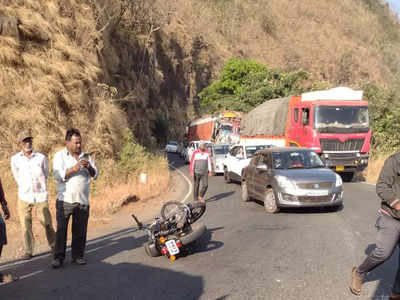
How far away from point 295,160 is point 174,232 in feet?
17.5

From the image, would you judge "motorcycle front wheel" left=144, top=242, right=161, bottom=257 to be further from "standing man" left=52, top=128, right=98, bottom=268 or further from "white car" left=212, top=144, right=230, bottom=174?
"white car" left=212, top=144, right=230, bottom=174

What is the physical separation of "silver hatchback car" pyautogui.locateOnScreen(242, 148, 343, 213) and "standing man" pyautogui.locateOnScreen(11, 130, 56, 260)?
5.37 meters

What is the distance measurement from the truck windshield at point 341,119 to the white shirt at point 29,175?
489 inches

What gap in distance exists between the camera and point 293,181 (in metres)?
9.84

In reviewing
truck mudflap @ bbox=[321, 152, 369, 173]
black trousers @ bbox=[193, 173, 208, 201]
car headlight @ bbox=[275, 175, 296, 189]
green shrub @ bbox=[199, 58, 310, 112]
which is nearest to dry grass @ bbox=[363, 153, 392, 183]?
truck mudflap @ bbox=[321, 152, 369, 173]

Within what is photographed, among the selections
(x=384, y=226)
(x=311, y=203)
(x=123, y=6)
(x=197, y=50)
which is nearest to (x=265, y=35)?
(x=197, y=50)

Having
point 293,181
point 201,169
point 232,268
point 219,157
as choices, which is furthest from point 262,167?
point 219,157

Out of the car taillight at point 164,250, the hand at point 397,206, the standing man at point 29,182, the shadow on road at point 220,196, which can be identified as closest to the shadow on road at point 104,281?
the car taillight at point 164,250

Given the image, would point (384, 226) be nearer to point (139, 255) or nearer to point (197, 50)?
point (139, 255)

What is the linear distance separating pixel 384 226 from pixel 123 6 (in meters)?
21.7

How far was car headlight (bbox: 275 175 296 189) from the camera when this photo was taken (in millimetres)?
9816

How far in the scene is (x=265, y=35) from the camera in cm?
7481

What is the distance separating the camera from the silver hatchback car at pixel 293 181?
9758 millimetres

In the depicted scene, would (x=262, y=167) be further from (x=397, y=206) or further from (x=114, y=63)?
(x=114, y=63)
